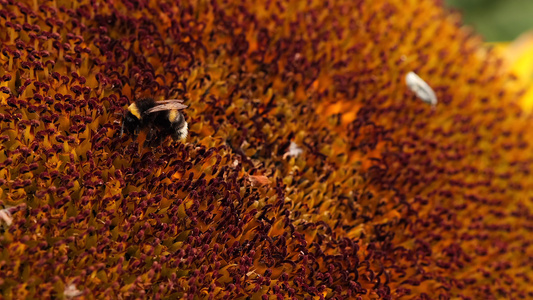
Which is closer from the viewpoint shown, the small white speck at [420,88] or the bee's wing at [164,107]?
the bee's wing at [164,107]

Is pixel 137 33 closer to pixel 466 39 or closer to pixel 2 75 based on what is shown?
pixel 2 75

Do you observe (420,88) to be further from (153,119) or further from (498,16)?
(498,16)

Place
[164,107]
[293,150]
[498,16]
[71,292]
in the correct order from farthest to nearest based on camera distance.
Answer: [498,16] → [293,150] → [164,107] → [71,292]

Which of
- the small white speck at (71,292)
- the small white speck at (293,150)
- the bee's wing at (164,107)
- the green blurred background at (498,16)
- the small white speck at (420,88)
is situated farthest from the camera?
the green blurred background at (498,16)

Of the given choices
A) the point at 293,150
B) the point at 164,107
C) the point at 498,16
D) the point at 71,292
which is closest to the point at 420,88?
the point at 293,150

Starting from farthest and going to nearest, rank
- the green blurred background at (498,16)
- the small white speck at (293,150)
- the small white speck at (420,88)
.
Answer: the green blurred background at (498,16) → the small white speck at (420,88) → the small white speck at (293,150)

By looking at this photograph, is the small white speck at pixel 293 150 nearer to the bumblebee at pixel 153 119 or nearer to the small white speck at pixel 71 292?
the bumblebee at pixel 153 119

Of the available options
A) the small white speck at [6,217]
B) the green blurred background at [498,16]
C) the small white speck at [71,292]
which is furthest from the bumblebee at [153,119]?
the green blurred background at [498,16]

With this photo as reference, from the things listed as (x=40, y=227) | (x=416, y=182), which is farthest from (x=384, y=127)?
(x=40, y=227)
